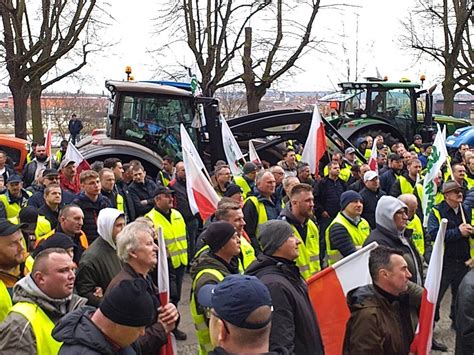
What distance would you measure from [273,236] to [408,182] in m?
6.03

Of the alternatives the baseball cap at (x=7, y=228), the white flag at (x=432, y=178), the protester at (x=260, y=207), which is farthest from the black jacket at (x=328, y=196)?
the baseball cap at (x=7, y=228)

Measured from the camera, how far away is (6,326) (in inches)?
124

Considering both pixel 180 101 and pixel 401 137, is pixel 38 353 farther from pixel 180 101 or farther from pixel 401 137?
pixel 401 137

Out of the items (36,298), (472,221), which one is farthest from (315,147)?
(36,298)

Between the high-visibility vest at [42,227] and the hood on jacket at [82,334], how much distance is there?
128 inches

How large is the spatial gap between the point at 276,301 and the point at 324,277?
870 mm

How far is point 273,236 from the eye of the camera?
12.6 feet

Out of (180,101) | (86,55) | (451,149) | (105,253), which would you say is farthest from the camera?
(86,55)

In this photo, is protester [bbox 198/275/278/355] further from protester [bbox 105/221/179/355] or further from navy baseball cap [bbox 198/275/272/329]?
protester [bbox 105/221/179/355]

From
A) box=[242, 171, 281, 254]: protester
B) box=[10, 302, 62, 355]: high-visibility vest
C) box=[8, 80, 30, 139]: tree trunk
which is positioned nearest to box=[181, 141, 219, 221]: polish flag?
box=[242, 171, 281, 254]: protester

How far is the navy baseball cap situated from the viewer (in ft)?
7.76

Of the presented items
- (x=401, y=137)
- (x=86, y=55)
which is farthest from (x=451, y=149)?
(x=86, y=55)

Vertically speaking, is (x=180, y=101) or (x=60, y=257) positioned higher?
(x=180, y=101)

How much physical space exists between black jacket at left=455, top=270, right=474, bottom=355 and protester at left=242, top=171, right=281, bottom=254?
9.28 ft
